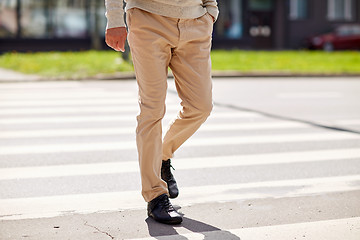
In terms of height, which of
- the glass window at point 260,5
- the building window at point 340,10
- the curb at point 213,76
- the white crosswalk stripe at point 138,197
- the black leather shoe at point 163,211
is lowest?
the building window at point 340,10

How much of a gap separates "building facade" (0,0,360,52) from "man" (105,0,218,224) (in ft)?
76.3

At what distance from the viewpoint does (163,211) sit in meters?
3.77

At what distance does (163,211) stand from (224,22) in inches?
1125

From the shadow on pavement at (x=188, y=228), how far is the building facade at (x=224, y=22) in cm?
2346

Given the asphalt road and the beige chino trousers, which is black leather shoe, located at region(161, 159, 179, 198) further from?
the beige chino trousers

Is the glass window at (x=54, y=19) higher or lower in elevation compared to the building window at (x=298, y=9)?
higher

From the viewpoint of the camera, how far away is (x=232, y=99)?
1046cm

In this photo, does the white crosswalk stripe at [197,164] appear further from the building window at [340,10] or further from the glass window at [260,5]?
the building window at [340,10]

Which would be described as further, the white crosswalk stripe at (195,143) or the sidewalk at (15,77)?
the sidewalk at (15,77)

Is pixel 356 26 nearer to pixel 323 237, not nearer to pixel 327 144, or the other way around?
pixel 327 144

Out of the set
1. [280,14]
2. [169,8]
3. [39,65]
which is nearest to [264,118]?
[169,8]

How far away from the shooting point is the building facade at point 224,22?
28.0 meters

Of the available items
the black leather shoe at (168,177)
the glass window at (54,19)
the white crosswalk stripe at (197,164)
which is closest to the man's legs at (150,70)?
the black leather shoe at (168,177)

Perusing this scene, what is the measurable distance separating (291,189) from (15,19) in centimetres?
2503
